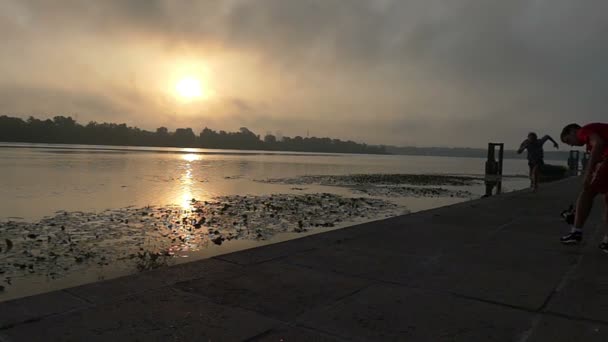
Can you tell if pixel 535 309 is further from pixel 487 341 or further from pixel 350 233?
pixel 350 233

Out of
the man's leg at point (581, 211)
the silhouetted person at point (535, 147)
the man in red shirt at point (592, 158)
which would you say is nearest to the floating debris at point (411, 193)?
the silhouetted person at point (535, 147)

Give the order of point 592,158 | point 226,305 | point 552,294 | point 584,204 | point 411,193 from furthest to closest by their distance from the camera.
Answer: point 411,193 < point 584,204 < point 592,158 < point 552,294 < point 226,305

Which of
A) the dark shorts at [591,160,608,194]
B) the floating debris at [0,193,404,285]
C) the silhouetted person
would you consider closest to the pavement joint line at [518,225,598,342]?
the dark shorts at [591,160,608,194]

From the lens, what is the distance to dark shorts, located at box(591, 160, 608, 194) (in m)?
5.15

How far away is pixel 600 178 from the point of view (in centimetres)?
521

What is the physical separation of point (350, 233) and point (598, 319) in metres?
3.77

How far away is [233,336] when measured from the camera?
273cm

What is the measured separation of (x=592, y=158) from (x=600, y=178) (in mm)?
336

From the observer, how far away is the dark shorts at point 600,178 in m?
5.15

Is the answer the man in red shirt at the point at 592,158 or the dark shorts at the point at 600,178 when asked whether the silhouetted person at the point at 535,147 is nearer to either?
the man in red shirt at the point at 592,158

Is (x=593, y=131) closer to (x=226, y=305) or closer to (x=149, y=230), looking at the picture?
(x=226, y=305)

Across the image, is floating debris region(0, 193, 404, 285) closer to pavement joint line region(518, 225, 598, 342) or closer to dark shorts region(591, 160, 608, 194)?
pavement joint line region(518, 225, 598, 342)

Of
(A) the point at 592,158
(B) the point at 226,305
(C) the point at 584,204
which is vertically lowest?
(B) the point at 226,305

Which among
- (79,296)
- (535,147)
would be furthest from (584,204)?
(535,147)
